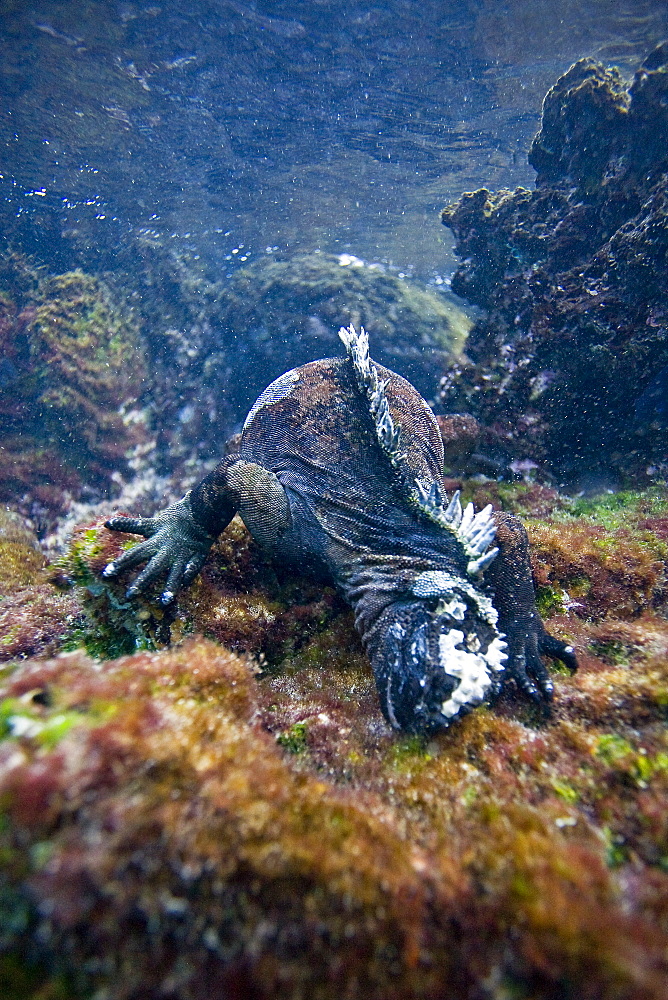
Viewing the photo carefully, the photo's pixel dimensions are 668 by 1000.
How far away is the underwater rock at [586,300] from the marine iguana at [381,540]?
2945mm

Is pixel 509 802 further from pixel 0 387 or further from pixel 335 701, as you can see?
pixel 0 387

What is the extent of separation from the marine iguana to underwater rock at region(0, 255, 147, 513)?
7.88m

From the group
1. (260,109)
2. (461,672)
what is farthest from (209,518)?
(260,109)

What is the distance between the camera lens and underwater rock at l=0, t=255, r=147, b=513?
1003cm

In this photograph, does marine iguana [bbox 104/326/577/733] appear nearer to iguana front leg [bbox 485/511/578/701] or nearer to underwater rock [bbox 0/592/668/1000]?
iguana front leg [bbox 485/511/578/701]

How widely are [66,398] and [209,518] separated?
31.4 ft

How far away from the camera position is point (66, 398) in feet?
34.9

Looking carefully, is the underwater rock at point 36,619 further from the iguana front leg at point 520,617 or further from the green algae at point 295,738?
the iguana front leg at point 520,617

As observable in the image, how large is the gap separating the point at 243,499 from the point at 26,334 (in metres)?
12.1

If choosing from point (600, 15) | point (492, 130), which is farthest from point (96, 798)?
point (492, 130)

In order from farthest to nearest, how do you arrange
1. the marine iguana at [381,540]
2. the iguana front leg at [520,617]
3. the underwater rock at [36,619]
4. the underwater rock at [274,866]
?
the underwater rock at [36,619], the iguana front leg at [520,617], the marine iguana at [381,540], the underwater rock at [274,866]

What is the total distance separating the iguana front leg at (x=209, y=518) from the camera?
3.21 metres

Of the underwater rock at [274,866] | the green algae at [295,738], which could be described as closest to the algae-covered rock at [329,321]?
the green algae at [295,738]

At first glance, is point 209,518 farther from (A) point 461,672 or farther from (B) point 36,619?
(A) point 461,672
